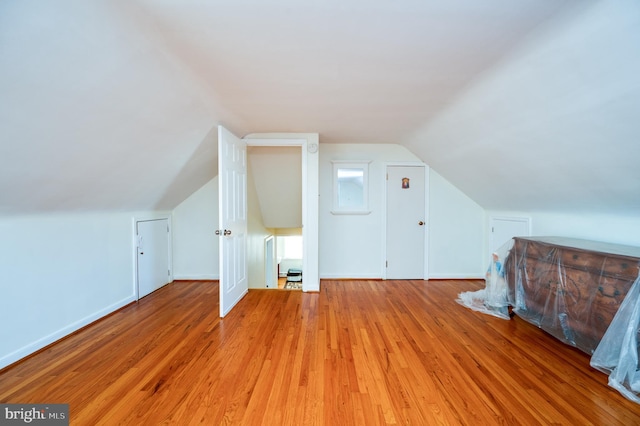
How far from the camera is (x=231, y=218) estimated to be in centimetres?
277

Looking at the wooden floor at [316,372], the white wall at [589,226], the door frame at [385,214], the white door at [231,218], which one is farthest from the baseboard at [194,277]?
the white wall at [589,226]

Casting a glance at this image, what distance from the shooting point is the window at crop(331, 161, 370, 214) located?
3750mm

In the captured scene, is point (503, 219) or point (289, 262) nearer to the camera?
point (503, 219)

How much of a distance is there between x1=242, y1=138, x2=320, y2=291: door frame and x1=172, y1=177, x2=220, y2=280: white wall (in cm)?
116

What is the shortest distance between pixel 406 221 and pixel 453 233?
762 mm

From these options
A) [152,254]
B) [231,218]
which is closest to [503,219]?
[231,218]

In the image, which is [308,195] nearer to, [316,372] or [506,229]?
[316,372]

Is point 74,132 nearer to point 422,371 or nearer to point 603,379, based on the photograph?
point 422,371

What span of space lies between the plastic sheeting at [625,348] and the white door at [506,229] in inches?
65.3

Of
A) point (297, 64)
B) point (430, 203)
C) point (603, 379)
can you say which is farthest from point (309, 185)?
point (603, 379)

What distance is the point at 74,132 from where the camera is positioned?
5.19 feet

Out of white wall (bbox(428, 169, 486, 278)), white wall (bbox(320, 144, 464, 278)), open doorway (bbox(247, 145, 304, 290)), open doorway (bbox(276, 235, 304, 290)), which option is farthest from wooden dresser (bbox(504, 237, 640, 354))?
open doorway (bbox(276, 235, 304, 290))

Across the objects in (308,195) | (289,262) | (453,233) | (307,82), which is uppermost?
(307,82)

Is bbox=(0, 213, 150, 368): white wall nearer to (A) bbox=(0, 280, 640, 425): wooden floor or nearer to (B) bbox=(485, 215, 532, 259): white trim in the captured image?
(A) bbox=(0, 280, 640, 425): wooden floor
